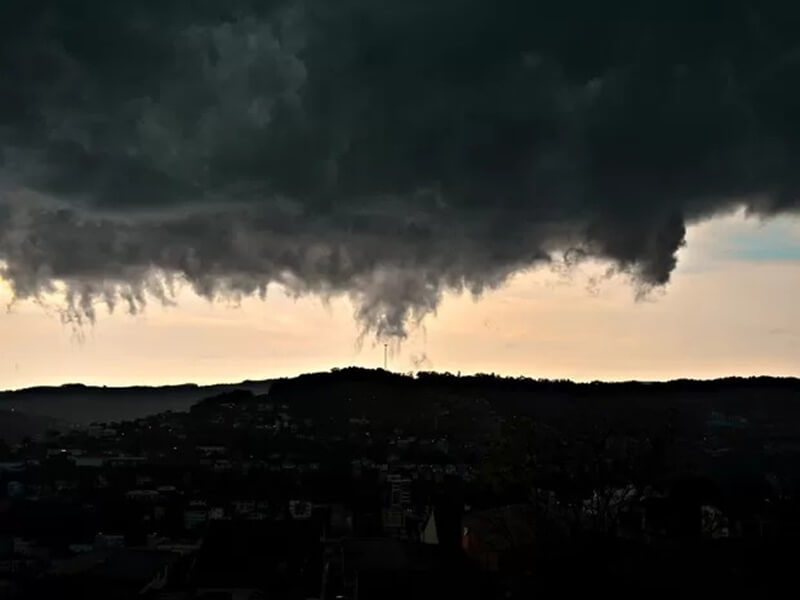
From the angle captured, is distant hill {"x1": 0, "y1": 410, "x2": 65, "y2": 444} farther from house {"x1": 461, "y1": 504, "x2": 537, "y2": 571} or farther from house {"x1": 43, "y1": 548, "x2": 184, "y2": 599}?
house {"x1": 461, "y1": 504, "x2": 537, "y2": 571}

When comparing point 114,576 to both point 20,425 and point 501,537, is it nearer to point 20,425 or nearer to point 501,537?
point 501,537

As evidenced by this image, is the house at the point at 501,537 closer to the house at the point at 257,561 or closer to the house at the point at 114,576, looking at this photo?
the house at the point at 257,561

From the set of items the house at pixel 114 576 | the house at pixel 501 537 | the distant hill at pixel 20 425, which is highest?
the distant hill at pixel 20 425

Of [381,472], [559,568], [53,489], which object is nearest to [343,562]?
[559,568]

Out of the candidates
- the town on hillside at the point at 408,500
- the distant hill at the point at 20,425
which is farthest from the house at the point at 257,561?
the distant hill at the point at 20,425

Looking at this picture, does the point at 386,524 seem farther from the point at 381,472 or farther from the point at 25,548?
the point at 381,472

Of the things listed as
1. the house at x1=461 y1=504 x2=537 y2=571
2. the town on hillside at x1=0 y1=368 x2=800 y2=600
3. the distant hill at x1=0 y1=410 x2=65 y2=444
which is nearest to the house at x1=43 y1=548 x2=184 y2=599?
the town on hillside at x1=0 y1=368 x2=800 y2=600

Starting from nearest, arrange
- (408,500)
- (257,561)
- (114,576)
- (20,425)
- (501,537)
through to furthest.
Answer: (501,537)
(257,561)
(114,576)
(408,500)
(20,425)

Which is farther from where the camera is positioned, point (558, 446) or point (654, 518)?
point (654, 518)

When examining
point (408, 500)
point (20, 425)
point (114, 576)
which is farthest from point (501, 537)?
point (20, 425)

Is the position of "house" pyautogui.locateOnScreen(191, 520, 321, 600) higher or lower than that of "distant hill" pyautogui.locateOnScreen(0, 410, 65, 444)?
lower

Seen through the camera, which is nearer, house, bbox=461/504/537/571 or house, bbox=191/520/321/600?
house, bbox=461/504/537/571
